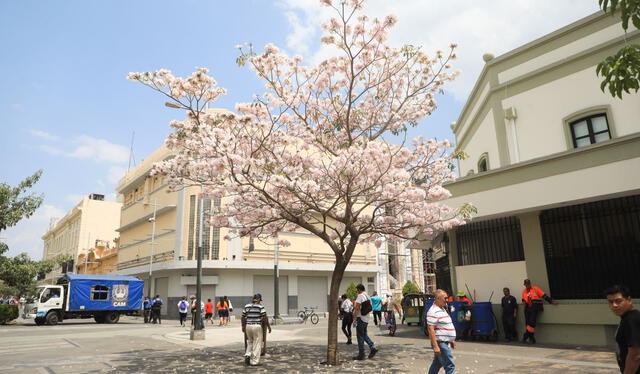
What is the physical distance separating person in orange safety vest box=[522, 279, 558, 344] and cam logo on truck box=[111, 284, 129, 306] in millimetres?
25327

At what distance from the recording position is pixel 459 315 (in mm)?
14633

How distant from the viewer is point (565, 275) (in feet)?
42.9

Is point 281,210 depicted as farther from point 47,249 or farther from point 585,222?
point 47,249

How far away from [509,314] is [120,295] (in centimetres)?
2503

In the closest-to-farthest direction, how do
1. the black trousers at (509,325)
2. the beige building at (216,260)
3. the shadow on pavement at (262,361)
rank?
1. the shadow on pavement at (262,361)
2. the black trousers at (509,325)
3. the beige building at (216,260)

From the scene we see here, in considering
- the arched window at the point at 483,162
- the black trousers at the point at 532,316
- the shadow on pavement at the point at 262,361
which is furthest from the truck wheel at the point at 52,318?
the black trousers at the point at 532,316

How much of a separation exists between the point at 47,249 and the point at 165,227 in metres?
62.8

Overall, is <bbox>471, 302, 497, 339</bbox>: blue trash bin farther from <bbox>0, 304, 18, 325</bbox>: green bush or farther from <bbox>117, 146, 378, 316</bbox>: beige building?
<bbox>0, 304, 18, 325</bbox>: green bush

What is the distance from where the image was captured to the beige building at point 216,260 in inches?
1328

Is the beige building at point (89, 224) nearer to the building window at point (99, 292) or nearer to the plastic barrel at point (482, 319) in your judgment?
the building window at point (99, 292)

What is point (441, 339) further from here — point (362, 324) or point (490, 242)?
point (490, 242)

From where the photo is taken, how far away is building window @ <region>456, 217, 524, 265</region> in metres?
14.7

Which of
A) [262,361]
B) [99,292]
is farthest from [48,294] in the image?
[262,361]

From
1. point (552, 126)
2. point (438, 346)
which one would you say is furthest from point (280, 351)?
point (552, 126)
